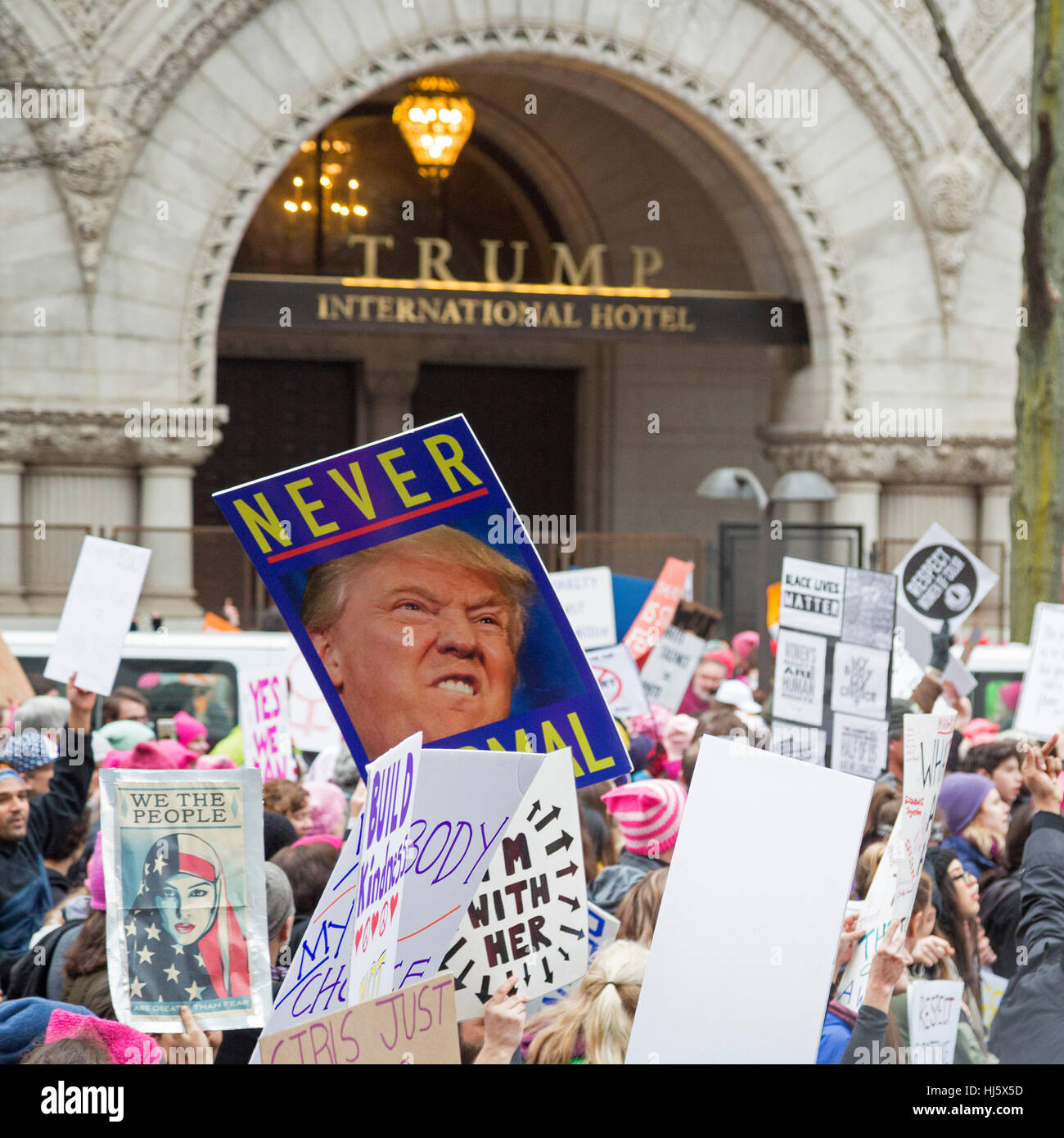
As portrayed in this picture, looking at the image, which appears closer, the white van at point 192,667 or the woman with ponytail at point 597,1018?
the woman with ponytail at point 597,1018

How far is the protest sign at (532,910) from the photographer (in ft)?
12.1

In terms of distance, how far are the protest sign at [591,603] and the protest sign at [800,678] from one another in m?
1.95

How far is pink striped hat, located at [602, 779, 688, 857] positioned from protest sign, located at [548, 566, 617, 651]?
382cm

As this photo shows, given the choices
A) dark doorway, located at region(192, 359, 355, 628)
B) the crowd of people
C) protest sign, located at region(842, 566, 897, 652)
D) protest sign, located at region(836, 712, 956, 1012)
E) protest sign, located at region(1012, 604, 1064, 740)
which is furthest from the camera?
dark doorway, located at region(192, 359, 355, 628)

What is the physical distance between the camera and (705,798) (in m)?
3.33

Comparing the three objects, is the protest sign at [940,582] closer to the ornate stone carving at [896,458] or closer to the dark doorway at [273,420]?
the ornate stone carving at [896,458]

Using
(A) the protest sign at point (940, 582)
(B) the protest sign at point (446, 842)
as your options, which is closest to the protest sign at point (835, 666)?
(A) the protest sign at point (940, 582)

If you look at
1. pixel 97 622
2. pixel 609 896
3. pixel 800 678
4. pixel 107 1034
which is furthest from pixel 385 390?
pixel 107 1034

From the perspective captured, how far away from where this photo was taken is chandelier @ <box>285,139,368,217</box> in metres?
21.3

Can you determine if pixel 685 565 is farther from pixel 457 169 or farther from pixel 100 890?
pixel 457 169

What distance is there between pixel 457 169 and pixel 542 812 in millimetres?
20562

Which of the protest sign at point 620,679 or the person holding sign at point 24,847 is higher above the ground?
the protest sign at point 620,679

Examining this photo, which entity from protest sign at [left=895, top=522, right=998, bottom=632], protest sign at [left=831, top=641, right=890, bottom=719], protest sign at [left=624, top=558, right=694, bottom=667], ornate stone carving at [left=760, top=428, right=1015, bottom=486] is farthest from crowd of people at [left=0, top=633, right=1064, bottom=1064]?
ornate stone carving at [left=760, top=428, right=1015, bottom=486]

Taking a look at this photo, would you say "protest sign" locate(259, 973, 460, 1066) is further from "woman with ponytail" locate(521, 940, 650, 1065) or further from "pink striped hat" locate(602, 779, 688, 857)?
"pink striped hat" locate(602, 779, 688, 857)
